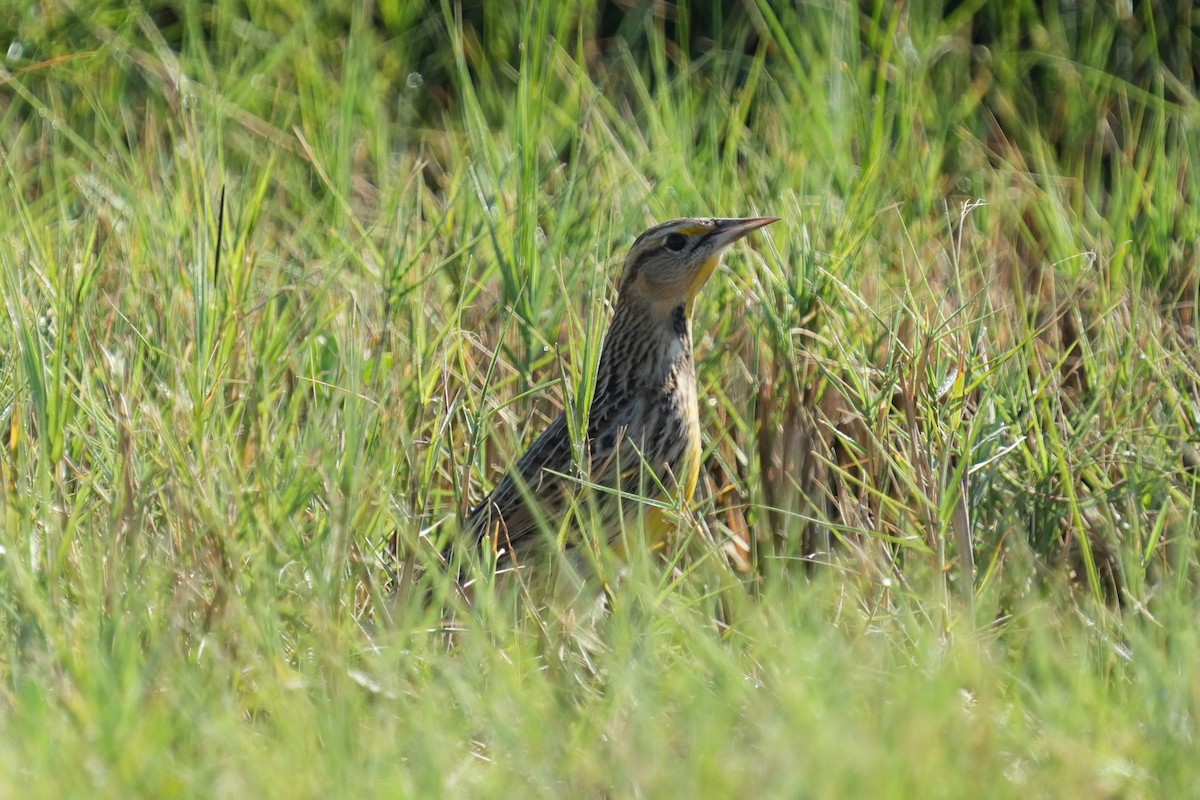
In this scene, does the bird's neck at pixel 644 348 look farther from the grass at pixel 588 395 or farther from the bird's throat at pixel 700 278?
the grass at pixel 588 395

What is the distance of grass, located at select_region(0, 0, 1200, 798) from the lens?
2594mm

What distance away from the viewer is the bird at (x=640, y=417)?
12.3ft

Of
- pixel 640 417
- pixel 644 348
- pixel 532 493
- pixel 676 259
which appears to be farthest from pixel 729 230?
pixel 532 493

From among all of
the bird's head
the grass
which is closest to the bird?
the bird's head

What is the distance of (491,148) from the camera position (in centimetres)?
444

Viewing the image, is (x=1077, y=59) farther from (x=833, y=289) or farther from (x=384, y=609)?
(x=384, y=609)

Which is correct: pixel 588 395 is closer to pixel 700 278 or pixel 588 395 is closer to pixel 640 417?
pixel 640 417

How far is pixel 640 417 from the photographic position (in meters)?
3.94

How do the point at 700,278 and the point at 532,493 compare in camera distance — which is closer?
the point at 532,493

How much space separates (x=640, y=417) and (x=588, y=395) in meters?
0.44

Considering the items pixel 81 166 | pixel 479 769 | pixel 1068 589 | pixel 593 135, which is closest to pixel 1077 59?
pixel 593 135

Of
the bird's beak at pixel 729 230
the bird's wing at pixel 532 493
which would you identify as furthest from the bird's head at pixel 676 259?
the bird's wing at pixel 532 493

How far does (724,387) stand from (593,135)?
0.97 meters

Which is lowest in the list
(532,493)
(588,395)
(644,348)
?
(532,493)
